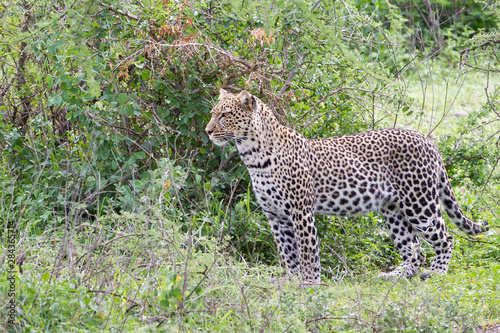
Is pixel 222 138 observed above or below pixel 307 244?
above

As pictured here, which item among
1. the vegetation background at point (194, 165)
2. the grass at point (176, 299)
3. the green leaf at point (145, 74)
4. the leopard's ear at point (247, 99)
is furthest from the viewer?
the green leaf at point (145, 74)

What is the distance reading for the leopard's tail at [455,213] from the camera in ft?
23.3

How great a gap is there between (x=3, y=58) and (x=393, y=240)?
18.2 feet

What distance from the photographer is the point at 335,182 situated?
6.92m

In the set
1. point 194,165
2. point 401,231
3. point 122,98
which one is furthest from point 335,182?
point 122,98

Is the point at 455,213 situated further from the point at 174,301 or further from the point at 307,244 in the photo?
the point at 174,301

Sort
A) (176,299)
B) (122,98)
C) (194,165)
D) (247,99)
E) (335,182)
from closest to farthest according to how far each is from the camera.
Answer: (176,299) → (247,99) → (122,98) → (335,182) → (194,165)

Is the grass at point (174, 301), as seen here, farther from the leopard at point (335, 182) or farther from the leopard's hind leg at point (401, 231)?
the leopard's hind leg at point (401, 231)

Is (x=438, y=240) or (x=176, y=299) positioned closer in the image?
(x=176, y=299)

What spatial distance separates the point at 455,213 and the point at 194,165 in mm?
3136

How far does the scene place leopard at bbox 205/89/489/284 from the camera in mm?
6566


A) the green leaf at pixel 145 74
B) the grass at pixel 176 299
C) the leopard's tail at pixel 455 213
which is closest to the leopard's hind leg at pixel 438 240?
the leopard's tail at pixel 455 213

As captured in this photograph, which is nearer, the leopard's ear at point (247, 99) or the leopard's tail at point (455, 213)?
the leopard's ear at point (247, 99)

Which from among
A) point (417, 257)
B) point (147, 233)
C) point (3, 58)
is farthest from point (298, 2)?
point (3, 58)
